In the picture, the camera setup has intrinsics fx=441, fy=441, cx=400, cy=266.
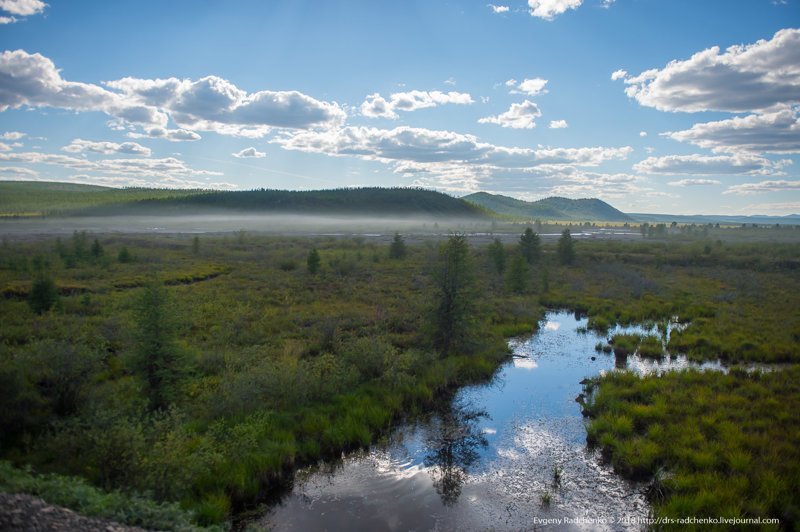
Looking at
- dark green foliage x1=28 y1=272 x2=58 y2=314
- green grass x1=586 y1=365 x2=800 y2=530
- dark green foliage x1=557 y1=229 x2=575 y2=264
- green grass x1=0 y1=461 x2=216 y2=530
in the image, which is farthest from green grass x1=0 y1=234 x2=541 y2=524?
dark green foliage x1=557 y1=229 x2=575 y2=264

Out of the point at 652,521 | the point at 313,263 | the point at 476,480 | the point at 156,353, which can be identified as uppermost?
the point at 313,263

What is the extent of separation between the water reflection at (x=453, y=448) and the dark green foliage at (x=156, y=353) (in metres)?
8.15

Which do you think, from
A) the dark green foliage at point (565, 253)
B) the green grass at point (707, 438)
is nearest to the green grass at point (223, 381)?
the green grass at point (707, 438)

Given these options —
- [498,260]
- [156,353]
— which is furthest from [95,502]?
[498,260]

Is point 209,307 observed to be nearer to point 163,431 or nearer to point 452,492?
point 163,431

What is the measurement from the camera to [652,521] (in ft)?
31.5

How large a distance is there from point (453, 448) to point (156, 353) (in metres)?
9.51

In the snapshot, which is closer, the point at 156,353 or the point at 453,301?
the point at 156,353

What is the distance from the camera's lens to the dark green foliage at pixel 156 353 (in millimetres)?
13391

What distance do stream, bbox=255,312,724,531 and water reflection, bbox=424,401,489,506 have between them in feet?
0.10

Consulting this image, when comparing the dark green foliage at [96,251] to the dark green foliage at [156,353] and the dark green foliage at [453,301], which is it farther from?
the dark green foliage at [453,301]

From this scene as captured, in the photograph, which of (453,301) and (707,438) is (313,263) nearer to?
(453,301)

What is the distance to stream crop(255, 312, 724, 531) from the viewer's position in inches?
394

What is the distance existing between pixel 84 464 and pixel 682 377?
19.5 metres
